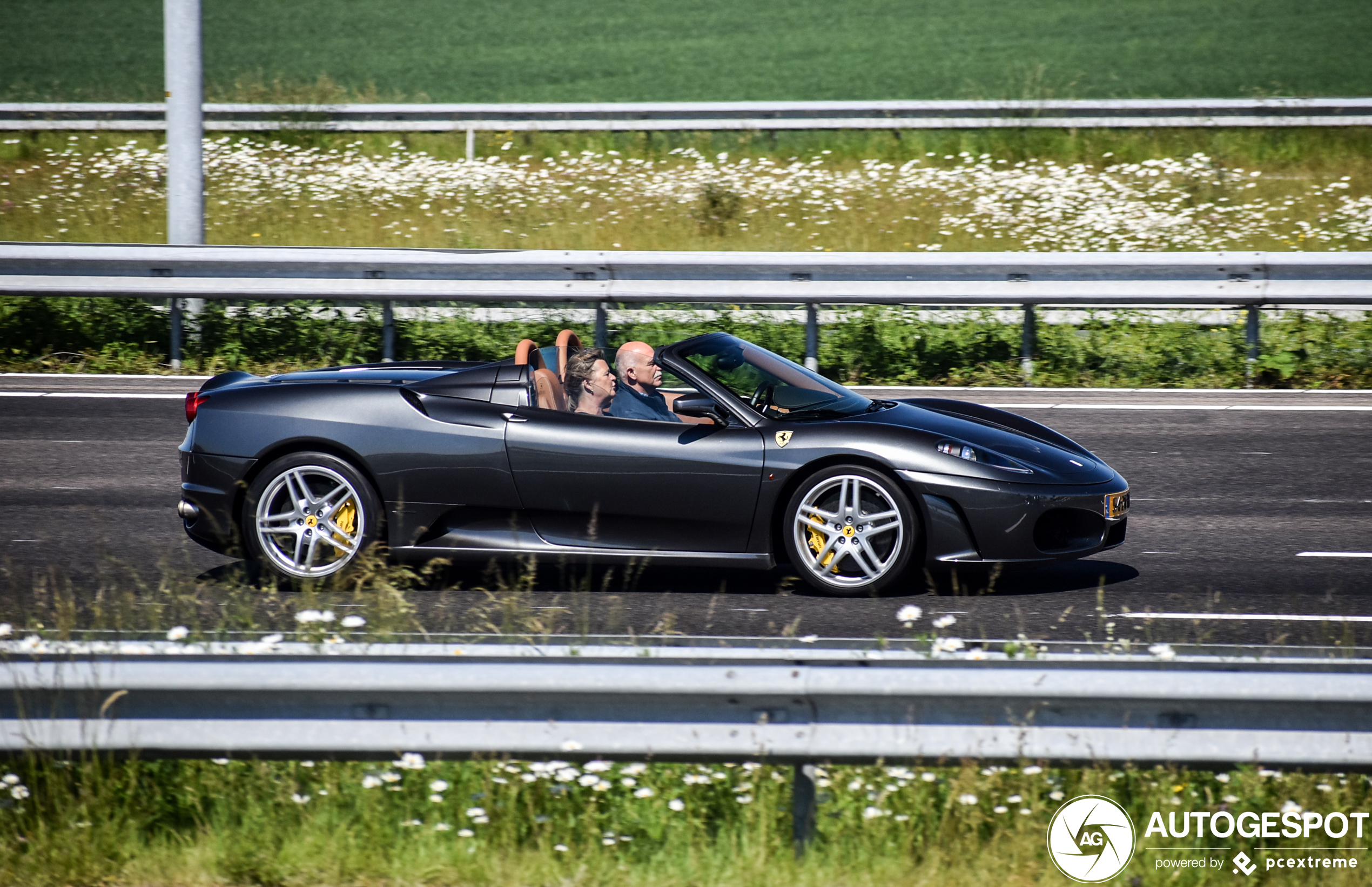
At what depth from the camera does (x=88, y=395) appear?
1151 centimetres

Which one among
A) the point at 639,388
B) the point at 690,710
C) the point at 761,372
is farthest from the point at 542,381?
the point at 690,710

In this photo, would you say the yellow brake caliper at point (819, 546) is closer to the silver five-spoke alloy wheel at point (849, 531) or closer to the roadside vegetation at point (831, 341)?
the silver five-spoke alloy wheel at point (849, 531)

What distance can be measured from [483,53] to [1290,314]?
23495 millimetres

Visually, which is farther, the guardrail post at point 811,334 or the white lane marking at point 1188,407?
the guardrail post at point 811,334

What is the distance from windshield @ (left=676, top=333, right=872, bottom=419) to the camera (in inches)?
271

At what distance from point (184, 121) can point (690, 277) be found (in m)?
4.92

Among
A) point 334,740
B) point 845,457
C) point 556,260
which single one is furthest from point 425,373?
point 556,260

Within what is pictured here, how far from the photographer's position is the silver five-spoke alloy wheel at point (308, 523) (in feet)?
22.5

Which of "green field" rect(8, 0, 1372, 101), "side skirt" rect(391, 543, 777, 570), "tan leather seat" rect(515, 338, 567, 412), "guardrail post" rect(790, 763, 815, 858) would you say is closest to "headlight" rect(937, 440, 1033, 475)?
"side skirt" rect(391, 543, 777, 570)

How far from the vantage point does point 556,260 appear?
12.2m

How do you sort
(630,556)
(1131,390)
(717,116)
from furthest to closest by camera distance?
(717,116) < (1131,390) < (630,556)

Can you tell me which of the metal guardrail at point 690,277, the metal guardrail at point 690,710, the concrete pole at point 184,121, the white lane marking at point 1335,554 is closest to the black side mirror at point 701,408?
the metal guardrail at point 690,710

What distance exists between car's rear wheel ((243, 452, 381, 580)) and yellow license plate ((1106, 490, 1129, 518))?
11.2 feet

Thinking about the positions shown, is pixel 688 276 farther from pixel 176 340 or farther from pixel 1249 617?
pixel 1249 617
